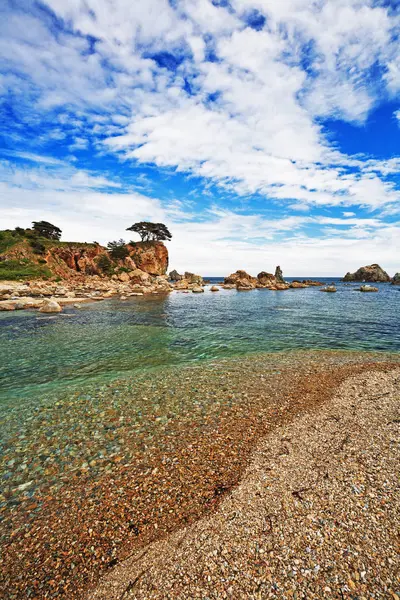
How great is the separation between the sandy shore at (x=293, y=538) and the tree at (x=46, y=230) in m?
108

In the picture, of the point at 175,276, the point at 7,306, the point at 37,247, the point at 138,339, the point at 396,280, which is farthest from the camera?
the point at 175,276

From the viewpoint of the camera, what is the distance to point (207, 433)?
865 cm

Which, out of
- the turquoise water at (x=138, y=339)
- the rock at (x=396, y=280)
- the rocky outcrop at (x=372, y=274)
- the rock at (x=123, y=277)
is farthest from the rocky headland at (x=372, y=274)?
the rock at (x=123, y=277)

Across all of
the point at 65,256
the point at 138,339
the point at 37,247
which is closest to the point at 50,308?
the point at 138,339

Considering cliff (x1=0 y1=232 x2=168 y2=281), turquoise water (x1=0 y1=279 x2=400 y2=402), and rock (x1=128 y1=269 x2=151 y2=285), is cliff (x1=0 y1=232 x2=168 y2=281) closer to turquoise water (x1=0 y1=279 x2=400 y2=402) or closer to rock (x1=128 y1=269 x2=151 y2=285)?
rock (x1=128 y1=269 x2=151 y2=285)

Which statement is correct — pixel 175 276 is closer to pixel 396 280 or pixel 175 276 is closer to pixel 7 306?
pixel 7 306

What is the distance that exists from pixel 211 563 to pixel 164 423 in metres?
5.04

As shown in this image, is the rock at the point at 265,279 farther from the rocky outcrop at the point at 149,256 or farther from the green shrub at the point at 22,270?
the green shrub at the point at 22,270

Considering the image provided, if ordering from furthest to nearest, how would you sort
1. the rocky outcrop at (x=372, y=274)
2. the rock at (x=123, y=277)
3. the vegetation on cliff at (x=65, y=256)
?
the rocky outcrop at (x=372, y=274) < the rock at (x=123, y=277) < the vegetation on cliff at (x=65, y=256)

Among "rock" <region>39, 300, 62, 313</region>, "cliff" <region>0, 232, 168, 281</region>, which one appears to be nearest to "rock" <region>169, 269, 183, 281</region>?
"cliff" <region>0, 232, 168, 281</region>

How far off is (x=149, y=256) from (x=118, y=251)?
12938mm

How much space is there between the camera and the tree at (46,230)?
92.9 metres

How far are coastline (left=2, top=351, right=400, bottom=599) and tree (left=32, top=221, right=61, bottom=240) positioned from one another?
101 m

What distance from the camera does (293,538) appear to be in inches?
189
